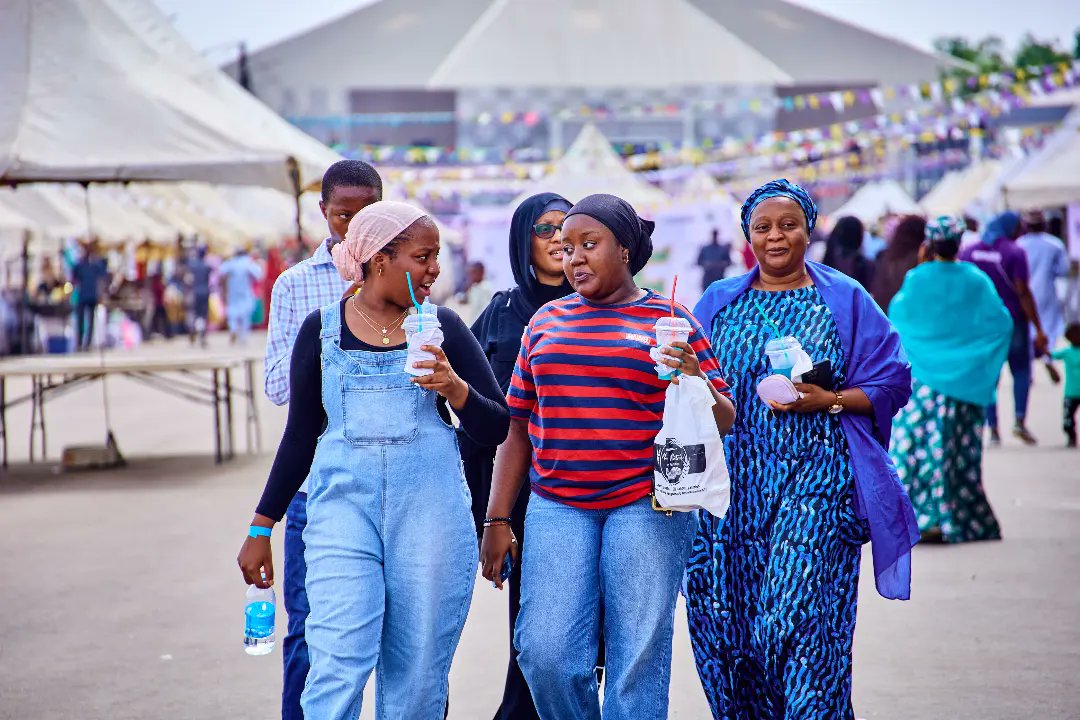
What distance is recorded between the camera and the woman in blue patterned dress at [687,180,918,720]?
432cm

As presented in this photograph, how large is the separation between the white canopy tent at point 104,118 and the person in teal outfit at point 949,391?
578 centimetres

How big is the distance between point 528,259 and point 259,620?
1.50 meters

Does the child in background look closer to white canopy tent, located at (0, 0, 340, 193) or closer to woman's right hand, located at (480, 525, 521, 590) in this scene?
white canopy tent, located at (0, 0, 340, 193)

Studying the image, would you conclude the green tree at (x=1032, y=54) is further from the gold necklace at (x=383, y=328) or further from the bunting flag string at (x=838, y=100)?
the gold necklace at (x=383, y=328)

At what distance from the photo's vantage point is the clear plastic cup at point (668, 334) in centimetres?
382

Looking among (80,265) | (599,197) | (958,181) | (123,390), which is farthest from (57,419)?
(958,181)

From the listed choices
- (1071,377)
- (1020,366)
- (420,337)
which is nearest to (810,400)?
(420,337)

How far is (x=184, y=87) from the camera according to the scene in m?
14.0

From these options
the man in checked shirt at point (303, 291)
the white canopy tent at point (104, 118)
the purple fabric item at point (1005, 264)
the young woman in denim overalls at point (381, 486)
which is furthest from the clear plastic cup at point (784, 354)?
the white canopy tent at point (104, 118)

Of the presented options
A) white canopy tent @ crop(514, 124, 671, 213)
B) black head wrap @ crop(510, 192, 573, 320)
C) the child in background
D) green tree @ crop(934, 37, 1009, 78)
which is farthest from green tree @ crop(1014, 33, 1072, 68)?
black head wrap @ crop(510, 192, 573, 320)

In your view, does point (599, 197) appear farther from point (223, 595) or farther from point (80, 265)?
point (80, 265)

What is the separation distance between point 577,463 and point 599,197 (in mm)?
751

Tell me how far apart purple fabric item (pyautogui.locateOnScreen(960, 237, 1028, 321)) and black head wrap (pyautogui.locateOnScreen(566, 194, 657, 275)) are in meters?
8.55

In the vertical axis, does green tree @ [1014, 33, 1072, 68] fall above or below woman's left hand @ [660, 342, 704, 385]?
above
